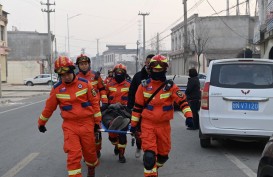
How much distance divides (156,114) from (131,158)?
8.03 ft

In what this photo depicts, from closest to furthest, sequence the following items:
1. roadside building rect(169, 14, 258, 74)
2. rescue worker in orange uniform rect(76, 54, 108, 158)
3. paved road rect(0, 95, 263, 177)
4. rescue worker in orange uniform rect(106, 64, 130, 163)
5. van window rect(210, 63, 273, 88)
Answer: paved road rect(0, 95, 263, 177), rescue worker in orange uniform rect(76, 54, 108, 158), rescue worker in orange uniform rect(106, 64, 130, 163), van window rect(210, 63, 273, 88), roadside building rect(169, 14, 258, 74)

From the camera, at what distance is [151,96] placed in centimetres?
562

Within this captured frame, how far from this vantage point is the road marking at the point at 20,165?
21.7ft

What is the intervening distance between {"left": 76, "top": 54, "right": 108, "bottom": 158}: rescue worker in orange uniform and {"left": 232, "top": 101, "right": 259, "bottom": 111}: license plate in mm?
2375

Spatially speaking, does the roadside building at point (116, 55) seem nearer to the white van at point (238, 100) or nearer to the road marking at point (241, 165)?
the white van at point (238, 100)

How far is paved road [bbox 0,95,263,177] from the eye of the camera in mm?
6660

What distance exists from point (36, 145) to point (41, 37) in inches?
2621

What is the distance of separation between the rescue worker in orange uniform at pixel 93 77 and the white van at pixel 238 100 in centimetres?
195

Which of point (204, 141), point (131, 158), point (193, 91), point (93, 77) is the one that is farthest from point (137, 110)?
point (193, 91)

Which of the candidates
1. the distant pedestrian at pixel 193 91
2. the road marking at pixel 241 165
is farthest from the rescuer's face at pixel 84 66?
the distant pedestrian at pixel 193 91

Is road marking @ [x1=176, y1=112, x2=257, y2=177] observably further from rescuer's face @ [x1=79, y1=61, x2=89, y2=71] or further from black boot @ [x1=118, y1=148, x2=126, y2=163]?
rescuer's face @ [x1=79, y1=61, x2=89, y2=71]

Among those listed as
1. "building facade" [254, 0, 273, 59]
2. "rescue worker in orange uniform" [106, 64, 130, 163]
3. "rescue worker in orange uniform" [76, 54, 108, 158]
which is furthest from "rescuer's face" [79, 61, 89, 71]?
"building facade" [254, 0, 273, 59]

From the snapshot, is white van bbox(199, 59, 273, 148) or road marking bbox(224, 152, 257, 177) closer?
road marking bbox(224, 152, 257, 177)

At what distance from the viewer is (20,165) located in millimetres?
7223
